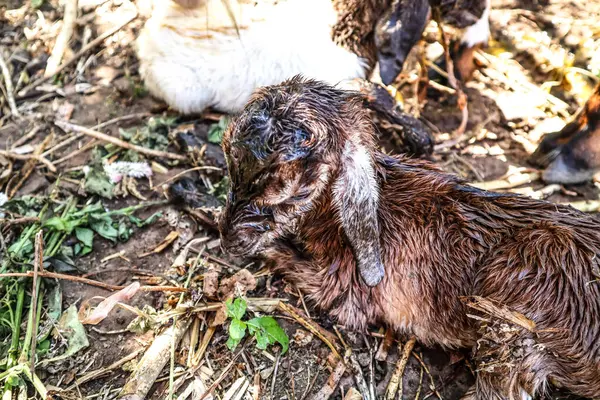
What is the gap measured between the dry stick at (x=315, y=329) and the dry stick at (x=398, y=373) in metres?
0.30

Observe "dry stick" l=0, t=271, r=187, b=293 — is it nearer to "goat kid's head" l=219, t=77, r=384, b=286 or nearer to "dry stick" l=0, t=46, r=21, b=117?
"goat kid's head" l=219, t=77, r=384, b=286

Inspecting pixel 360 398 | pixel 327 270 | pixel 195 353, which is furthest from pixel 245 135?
pixel 360 398

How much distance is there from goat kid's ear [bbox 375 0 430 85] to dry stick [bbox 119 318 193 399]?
224 centimetres

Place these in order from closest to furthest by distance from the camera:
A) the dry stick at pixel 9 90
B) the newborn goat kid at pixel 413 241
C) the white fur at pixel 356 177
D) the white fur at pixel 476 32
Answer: the newborn goat kid at pixel 413 241 → the white fur at pixel 356 177 → the dry stick at pixel 9 90 → the white fur at pixel 476 32

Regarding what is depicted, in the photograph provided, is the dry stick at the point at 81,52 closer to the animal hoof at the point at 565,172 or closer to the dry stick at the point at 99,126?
the dry stick at the point at 99,126

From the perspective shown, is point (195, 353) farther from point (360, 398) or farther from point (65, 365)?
point (360, 398)

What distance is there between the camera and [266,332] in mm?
2793

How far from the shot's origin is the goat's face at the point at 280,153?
7.84 ft

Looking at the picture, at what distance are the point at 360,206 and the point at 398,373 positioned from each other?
98cm

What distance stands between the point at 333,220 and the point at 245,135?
66 cm

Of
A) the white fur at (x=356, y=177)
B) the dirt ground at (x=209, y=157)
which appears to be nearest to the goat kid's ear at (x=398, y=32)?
the dirt ground at (x=209, y=157)

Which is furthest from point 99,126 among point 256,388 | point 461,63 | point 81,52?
point 461,63

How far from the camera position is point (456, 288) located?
8.59 ft

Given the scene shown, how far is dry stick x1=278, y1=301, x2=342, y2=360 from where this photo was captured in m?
2.89
